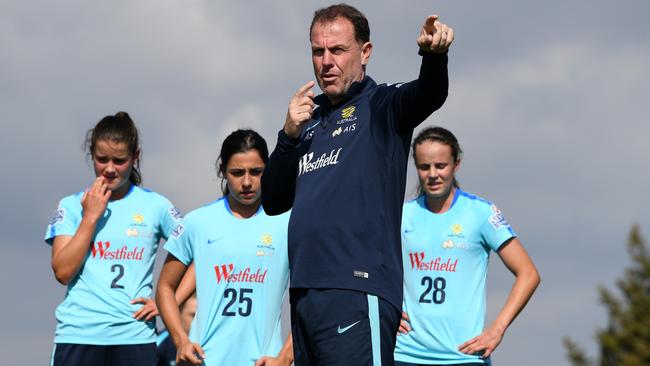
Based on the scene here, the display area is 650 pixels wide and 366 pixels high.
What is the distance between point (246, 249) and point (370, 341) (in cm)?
321

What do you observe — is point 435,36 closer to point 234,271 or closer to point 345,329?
point 345,329

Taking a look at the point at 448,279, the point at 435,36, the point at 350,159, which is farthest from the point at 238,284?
the point at 435,36

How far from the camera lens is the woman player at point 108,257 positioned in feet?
28.8

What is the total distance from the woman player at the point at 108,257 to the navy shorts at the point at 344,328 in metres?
3.65

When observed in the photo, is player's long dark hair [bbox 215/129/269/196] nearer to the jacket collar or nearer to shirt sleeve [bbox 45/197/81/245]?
shirt sleeve [bbox 45/197/81/245]

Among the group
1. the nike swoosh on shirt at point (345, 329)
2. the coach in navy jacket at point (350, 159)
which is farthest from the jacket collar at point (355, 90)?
the nike swoosh on shirt at point (345, 329)

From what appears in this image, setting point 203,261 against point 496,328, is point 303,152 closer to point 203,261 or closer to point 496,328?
point 203,261

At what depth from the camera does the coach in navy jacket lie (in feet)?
17.6

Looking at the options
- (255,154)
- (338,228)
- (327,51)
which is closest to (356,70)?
(327,51)

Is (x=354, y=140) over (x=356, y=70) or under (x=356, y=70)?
under

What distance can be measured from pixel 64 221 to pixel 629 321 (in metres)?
53.6

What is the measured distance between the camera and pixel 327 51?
5758 millimetres

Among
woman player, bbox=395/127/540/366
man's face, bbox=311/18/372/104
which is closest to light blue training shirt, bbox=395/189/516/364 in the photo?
woman player, bbox=395/127/540/366

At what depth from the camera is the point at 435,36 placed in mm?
5211
